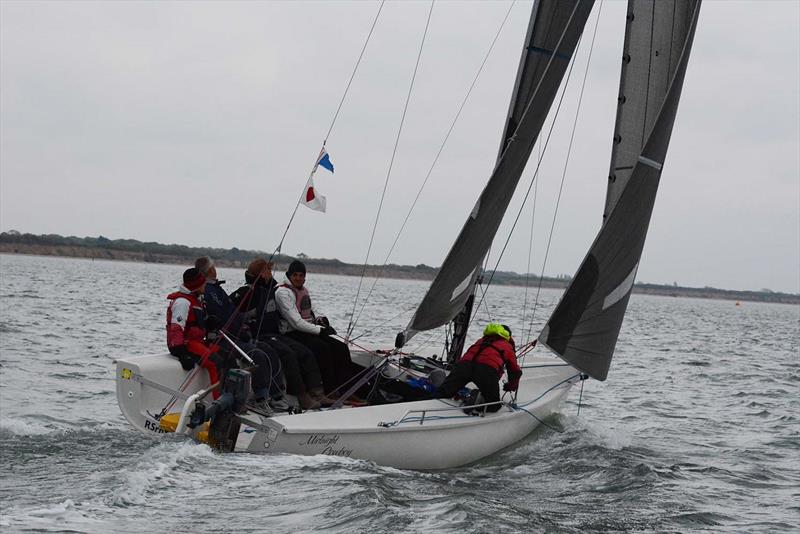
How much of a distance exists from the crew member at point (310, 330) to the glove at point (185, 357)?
0.86 meters

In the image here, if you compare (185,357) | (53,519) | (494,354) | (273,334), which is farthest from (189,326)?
(53,519)

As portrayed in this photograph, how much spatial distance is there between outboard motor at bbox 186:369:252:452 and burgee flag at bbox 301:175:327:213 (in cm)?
226

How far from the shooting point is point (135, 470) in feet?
21.9

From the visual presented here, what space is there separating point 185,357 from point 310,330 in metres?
1.15

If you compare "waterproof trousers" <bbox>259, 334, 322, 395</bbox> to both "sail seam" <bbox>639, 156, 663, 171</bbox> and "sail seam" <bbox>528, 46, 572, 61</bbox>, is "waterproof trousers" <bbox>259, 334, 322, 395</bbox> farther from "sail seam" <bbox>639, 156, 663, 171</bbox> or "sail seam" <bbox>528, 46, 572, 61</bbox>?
"sail seam" <bbox>528, 46, 572, 61</bbox>

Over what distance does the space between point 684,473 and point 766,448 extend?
2443 mm

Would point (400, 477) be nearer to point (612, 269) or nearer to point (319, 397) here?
point (319, 397)

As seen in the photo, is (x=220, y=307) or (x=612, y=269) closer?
(x=220, y=307)

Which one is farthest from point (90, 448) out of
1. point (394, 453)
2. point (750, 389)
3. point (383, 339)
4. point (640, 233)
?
point (383, 339)

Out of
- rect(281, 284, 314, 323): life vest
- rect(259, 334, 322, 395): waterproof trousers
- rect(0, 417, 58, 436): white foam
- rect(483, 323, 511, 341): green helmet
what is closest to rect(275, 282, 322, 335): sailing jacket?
rect(281, 284, 314, 323): life vest

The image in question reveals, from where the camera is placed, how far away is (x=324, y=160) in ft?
30.5

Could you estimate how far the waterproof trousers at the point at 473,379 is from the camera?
27.9 ft

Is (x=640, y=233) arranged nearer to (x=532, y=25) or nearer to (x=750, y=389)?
(x=532, y=25)

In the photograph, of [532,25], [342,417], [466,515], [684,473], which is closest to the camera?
[466,515]
